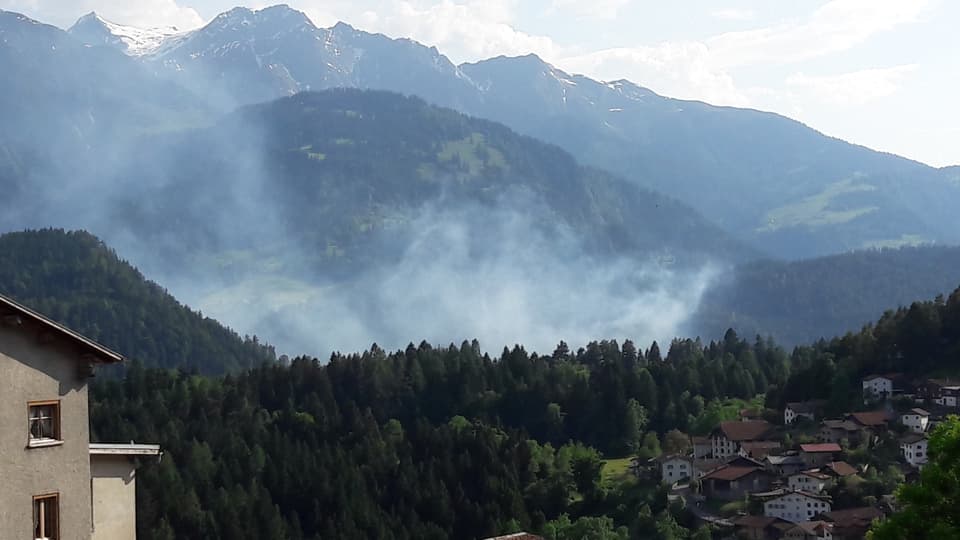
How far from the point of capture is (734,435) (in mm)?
152000

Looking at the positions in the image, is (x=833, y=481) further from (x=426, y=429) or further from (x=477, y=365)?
(x=477, y=365)

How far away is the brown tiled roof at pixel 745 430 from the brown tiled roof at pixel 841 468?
1975 centimetres

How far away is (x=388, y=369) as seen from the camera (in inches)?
7805

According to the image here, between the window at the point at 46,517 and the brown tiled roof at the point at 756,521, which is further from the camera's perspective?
the brown tiled roof at the point at 756,521

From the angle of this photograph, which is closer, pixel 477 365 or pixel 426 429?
pixel 426 429

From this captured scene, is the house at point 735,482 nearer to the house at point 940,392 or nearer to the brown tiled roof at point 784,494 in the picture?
the brown tiled roof at point 784,494

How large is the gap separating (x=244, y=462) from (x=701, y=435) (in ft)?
191

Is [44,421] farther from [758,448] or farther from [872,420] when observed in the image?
[758,448]

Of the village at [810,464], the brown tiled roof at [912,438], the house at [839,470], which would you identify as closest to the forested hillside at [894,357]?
the village at [810,464]

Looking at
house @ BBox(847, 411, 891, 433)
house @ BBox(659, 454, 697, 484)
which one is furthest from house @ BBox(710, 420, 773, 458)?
house @ BBox(847, 411, 891, 433)

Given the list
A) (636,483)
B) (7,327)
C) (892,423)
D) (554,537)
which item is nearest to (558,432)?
(636,483)

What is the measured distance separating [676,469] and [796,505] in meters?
24.9

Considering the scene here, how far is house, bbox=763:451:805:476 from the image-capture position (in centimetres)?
13588

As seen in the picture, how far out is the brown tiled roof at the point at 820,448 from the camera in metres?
135
